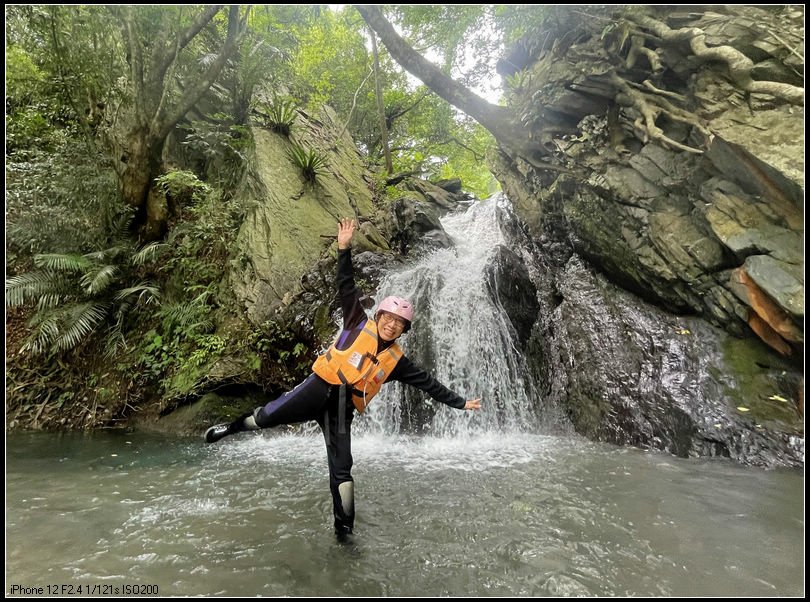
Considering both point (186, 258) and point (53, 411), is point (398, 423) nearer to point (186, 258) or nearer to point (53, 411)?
point (186, 258)

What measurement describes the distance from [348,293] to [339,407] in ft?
2.99

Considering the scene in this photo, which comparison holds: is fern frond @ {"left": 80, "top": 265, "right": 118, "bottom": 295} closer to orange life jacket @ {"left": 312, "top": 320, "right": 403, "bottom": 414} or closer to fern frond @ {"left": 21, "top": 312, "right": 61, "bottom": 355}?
fern frond @ {"left": 21, "top": 312, "right": 61, "bottom": 355}

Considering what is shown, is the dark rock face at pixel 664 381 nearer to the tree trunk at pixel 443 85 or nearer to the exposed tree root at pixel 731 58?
the exposed tree root at pixel 731 58

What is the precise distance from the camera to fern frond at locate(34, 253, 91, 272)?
741 centimetres

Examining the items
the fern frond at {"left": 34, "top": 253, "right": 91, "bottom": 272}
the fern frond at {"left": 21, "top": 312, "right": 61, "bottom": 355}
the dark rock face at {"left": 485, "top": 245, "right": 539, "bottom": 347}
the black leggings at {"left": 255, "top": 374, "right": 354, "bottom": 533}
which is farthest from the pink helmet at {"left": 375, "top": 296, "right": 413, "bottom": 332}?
the fern frond at {"left": 21, "top": 312, "right": 61, "bottom": 355}

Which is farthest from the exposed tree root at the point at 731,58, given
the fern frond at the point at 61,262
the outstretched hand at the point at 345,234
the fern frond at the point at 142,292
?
the fern frond at the point at 61,262

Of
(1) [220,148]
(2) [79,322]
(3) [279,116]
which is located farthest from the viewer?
(3) [279,116]

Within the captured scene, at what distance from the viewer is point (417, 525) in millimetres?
3393

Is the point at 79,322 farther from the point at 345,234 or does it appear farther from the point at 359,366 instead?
the point at 359,366

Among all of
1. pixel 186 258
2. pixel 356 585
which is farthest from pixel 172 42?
pixel 356 585

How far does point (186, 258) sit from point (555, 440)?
7.76 m

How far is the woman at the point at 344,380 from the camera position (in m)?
3.19

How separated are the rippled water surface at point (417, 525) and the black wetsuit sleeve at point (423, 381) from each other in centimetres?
101

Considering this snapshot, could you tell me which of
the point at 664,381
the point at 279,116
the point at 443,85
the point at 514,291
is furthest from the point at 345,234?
the point at 279,116
